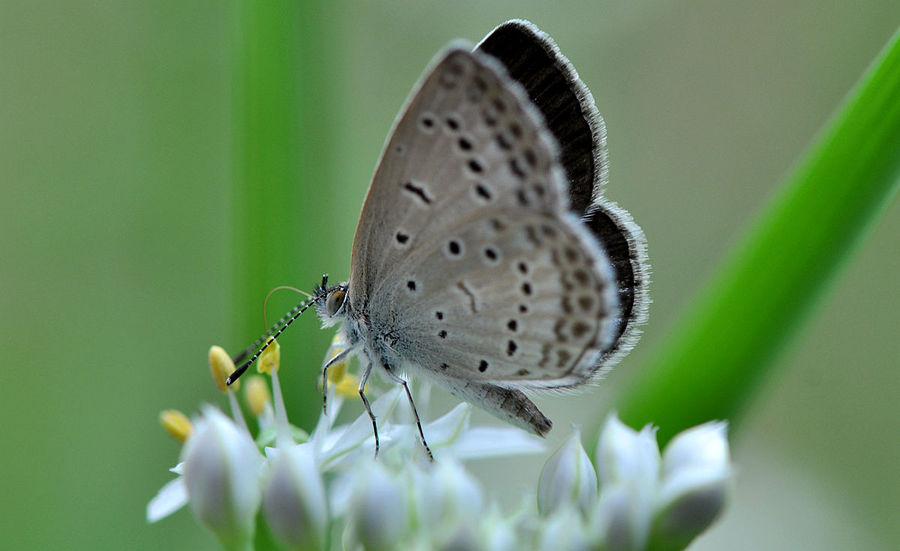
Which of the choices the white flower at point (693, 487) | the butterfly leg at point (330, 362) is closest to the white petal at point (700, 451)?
the white flower at point (693, 487)

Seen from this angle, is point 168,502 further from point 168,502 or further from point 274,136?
point 274,136

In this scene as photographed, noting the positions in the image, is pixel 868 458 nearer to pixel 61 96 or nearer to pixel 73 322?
pixel 73 322

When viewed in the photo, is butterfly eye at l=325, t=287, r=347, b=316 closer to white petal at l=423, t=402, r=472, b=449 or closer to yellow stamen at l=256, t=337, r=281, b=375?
yellow stamen at l=256, t=337, r=281, b=375

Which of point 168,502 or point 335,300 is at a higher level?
point 335,300

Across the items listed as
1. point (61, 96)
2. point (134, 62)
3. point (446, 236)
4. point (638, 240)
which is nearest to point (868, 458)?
point (638, 240)

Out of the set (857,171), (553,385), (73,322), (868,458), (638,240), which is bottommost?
(868,458)

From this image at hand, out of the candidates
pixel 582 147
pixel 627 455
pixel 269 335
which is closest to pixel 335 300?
pixel 269 335

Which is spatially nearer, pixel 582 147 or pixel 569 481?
pixel 569 481

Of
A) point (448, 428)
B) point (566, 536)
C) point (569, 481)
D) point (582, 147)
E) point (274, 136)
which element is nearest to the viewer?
point (566, 536)
